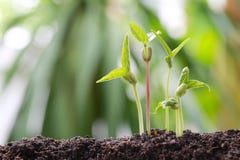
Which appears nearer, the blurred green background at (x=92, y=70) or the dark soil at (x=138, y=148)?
the dark soil at (x=138, y=148)

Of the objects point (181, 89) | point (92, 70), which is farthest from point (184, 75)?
point (92, 70)

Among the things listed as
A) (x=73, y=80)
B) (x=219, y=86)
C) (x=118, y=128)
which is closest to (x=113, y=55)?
(x=73, y=80)

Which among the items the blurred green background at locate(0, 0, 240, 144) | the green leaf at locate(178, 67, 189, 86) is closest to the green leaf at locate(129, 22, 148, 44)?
the green leaf at locate(178, 67, 189, 86)

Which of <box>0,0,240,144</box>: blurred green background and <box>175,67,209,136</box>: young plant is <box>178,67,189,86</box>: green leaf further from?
<box>0,0,240,144</box>: blurred green background

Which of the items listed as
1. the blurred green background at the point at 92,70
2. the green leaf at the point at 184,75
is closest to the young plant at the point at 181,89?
the green leaf at the point at 184,75

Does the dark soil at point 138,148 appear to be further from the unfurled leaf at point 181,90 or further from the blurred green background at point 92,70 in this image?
the blurred green background at point 92,70

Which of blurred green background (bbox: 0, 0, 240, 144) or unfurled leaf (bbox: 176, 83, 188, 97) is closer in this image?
unfurled leaf (bbox: 176, 83, 188, 97)
